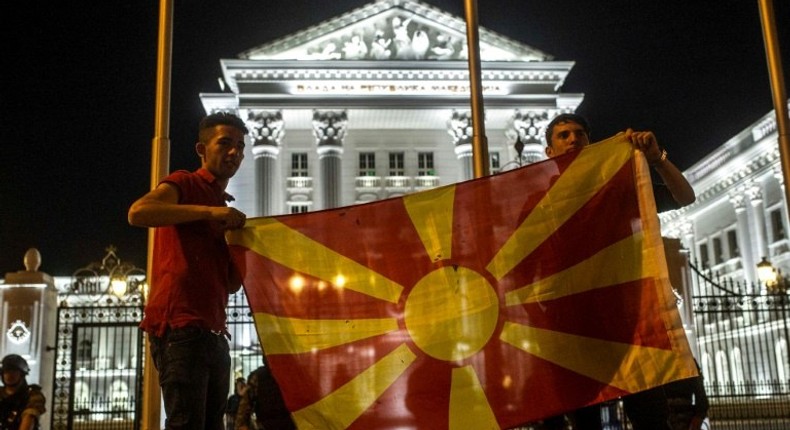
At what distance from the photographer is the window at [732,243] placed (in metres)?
38.9

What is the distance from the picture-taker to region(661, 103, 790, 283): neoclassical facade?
111ft

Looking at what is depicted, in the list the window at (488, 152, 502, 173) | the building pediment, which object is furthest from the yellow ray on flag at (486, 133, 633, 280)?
the window at (488, 152, 502, 173)

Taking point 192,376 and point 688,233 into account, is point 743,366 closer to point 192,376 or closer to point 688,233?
point 192,376

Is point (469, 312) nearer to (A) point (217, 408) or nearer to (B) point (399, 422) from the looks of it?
(B) point (399, 422)

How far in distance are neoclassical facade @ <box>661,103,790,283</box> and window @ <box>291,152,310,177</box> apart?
20323mm

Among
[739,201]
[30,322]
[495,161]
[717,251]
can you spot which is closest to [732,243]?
[717,251]

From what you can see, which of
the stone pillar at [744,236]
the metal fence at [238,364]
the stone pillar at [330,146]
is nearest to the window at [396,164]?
the stone pillar at [330,146]

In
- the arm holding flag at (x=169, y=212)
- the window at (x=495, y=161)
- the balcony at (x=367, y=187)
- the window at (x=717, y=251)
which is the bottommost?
the arm holding flag at (x=169, y=212)

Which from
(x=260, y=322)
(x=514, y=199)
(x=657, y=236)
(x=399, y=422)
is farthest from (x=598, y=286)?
(x=260, y=322)

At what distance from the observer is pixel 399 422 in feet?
12.4

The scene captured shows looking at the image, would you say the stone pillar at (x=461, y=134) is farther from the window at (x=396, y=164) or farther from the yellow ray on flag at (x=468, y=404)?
the yellow ray on flag at (x=468, y=404)

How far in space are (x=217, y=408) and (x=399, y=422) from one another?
34.1 inches

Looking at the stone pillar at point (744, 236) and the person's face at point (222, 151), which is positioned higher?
the stone pillar at point (744, 236)

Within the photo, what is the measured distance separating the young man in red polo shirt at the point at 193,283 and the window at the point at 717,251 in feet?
134
